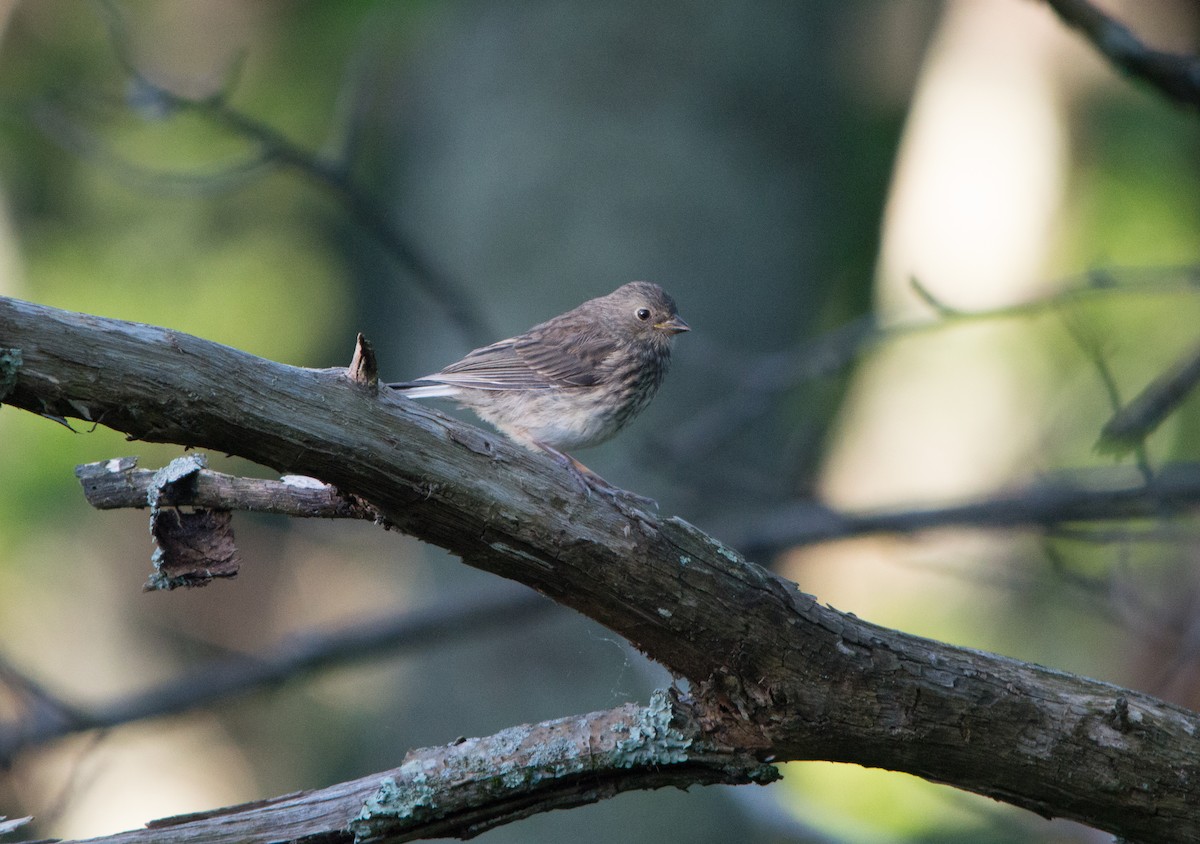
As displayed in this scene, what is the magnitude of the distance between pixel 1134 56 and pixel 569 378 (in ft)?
7.71

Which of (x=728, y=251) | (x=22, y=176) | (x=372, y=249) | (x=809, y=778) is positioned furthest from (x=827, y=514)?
(x=22, y=176)

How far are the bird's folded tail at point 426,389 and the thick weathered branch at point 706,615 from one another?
1.78 metres

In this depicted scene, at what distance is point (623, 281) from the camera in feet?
21.5

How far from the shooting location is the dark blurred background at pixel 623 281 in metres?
6.34

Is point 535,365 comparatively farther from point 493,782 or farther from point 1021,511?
point 1021,511

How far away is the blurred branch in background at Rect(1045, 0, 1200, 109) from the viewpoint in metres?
3.94

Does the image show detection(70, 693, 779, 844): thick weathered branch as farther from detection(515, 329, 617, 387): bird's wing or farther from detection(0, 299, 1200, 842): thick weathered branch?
detection(515, 329, 617, 387): bird's wing

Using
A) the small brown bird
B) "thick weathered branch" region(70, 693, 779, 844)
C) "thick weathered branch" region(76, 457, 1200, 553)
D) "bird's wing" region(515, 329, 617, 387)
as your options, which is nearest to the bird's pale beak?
the small brown bird

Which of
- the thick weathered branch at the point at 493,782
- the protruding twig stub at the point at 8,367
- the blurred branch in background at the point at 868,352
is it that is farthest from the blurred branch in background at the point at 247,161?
the thick weathered branch at the point at 493,782

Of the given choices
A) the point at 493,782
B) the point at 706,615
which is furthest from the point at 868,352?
the point at 493,782

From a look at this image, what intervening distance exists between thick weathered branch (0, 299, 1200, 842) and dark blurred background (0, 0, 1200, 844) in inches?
66.1

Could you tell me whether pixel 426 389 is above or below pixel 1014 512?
below

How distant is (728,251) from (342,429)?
15.6 ft

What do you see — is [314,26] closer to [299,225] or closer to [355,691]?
[299,225]
